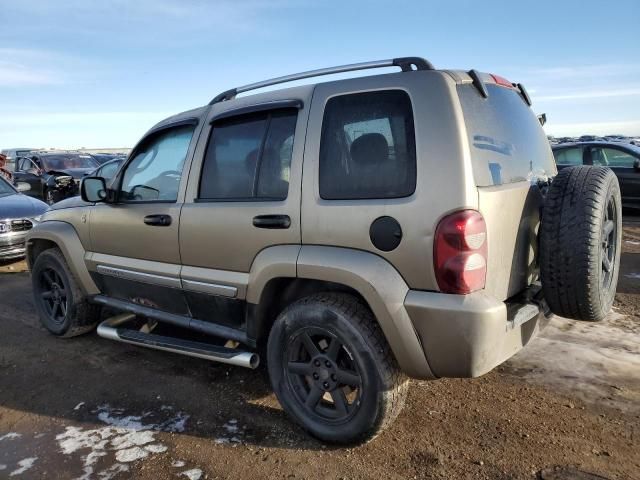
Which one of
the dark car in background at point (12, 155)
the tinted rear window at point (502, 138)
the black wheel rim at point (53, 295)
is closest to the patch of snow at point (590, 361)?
the tinted rear window at point (502, 138)

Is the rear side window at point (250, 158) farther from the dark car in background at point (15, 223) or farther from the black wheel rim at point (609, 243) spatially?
the dark car in background at point (15, 223)

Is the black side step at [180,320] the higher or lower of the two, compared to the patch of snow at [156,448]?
higher

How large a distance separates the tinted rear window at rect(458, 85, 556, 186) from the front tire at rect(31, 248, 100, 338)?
3.62 meters

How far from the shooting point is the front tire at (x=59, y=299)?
4.50 meters

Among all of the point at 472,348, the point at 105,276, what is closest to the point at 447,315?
the point at 472,348

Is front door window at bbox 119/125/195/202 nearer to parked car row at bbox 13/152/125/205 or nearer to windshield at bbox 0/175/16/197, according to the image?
windshield at bbox 0/175/16/197

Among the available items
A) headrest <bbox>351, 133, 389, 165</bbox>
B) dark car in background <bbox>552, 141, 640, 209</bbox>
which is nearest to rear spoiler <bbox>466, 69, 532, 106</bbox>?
headrest <bbox>351, 133, 389, 165</bbox>

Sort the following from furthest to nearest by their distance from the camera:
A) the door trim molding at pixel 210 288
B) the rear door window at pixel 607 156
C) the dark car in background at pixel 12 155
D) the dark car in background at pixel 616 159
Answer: the dark car in background at pixel 12 155 < the rear door window at pixel 607 156 < the dark car in background at pixel 616 159 < the door trim molding at pixel 210 288

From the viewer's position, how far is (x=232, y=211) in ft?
10.3

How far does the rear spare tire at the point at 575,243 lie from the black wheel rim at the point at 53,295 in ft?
13.1

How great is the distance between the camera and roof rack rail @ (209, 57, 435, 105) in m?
2.70

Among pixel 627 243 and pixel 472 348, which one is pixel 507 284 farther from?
pixel 627 243

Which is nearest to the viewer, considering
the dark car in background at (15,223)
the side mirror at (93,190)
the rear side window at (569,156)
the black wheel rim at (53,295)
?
the side mirror at (93,190)

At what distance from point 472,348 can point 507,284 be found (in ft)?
1.53
